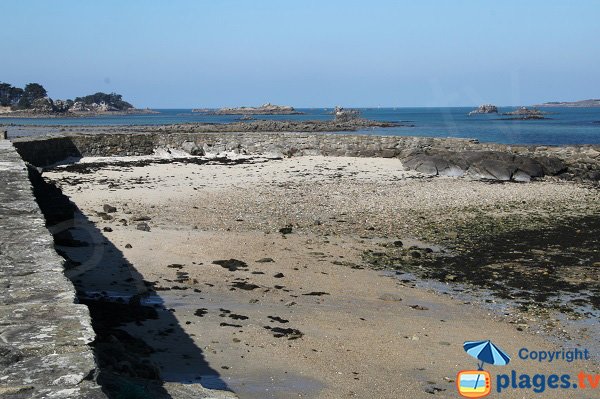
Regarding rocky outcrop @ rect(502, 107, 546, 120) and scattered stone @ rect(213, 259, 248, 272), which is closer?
scattered stone @ rect(213, 259, 248, 272)

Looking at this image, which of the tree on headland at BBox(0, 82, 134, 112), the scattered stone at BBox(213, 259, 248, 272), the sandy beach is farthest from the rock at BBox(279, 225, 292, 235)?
the tree on headland at BBox(0, 82, 134, 112)

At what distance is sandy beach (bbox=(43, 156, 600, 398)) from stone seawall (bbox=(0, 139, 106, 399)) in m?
1.66

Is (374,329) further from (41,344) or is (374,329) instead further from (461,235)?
(461,235)

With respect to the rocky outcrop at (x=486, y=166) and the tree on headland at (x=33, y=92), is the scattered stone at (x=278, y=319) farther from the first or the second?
the tree on headland at (x=33, y=92)

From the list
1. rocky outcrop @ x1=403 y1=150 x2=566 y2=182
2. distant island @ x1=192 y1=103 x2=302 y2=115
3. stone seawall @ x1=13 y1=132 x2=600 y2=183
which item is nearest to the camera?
rocky outcrop @ x1=403 y1=150 x2=566 y2=182

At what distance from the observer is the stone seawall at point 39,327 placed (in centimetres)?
240

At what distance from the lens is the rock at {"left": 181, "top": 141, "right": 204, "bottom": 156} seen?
25484 millimetres

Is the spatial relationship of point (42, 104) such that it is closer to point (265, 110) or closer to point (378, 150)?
point (265, 110)

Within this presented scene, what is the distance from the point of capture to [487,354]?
529cm

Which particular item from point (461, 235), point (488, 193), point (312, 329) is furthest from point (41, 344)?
point (488, 193)

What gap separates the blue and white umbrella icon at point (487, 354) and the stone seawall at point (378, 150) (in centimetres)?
1426

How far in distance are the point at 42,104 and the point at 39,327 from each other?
113 meters

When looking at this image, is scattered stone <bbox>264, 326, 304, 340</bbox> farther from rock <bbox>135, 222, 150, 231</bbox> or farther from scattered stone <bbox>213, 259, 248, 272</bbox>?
rock <bbox>135, 222, 150, 231</bbox>

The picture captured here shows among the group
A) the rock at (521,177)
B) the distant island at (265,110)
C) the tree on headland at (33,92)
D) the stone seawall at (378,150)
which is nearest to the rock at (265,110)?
the distant island at (265,110)
